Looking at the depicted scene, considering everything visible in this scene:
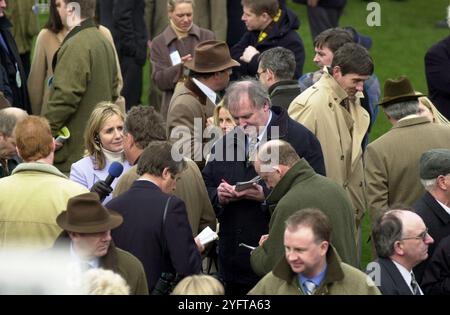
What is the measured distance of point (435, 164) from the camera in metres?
8.73

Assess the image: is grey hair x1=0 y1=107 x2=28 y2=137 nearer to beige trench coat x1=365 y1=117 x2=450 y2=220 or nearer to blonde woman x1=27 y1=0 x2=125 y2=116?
blonde woman x1=27 y1=0 x2=125 y2=116

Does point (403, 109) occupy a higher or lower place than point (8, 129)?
lower

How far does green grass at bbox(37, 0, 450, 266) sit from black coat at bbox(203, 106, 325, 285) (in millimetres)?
7473

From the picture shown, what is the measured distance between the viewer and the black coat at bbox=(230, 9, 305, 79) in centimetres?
1205

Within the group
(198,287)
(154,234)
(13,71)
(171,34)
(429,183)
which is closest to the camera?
(198,287)

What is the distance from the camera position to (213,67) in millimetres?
10195

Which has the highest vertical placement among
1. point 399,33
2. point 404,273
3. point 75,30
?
point 75,30

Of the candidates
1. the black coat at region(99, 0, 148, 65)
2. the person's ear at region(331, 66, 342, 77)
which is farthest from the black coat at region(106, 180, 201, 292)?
the black coat at region(99, 0, 148, 65)

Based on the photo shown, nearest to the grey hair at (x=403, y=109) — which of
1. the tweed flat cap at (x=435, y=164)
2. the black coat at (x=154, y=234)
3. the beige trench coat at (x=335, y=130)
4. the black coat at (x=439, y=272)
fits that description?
the beige trench coat at (x=335, y=130)

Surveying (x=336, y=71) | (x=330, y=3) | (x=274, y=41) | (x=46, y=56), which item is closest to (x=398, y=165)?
(x=336, y=71)

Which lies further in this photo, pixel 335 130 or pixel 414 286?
pixel 335 130

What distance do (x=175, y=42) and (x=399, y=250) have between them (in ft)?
17.0

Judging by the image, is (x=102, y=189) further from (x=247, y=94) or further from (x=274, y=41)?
(x=274, y=41)

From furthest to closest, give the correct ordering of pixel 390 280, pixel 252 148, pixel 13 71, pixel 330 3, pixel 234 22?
pixel 330 3 < pixel 234 22 < pixel 13 71 < pixel 252 148 < pixel 390 280
